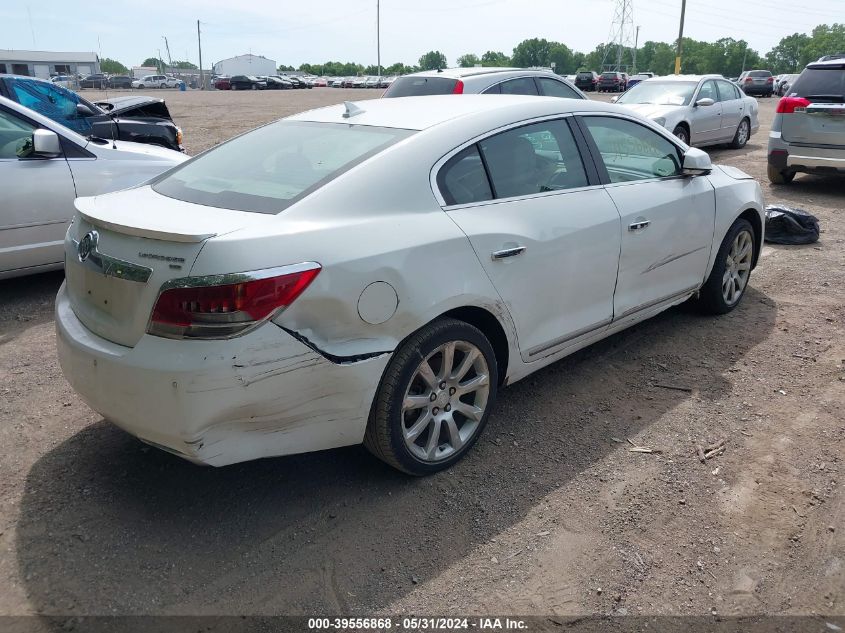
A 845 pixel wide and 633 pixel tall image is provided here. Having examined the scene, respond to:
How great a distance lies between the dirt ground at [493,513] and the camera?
2.65 meters

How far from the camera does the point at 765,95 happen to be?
44.8 meters

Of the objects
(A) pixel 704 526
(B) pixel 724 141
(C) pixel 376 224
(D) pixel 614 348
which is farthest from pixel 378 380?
(B) pixel 724 141

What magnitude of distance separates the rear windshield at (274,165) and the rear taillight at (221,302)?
416 millimetres

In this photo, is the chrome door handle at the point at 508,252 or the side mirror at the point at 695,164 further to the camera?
the side mirror at the point at 695,164

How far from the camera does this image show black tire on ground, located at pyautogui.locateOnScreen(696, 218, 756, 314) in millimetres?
5043

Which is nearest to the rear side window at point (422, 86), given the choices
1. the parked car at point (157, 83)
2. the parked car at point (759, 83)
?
the parked car at point (759, 83)

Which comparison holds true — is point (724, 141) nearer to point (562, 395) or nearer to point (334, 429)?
point (562, 395)

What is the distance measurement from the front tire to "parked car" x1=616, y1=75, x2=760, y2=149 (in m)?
9.80

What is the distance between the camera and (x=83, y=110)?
371 inches

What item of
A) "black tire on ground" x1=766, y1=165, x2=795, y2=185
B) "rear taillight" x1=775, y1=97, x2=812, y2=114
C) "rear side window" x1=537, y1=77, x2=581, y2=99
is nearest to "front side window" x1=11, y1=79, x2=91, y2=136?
"rear side window" x1=537, y1=77, x2=581, y2=99

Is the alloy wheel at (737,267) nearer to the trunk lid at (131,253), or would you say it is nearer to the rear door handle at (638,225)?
the rear door handle at (638,225)

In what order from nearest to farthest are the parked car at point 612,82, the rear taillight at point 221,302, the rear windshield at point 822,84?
the rear taillight at point 221,302, the rear windshield at point 822,84, the parked car at point 612,82

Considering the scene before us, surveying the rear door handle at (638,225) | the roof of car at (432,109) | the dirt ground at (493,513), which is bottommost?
the dirt ground at (493,513)

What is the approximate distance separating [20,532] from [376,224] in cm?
190
